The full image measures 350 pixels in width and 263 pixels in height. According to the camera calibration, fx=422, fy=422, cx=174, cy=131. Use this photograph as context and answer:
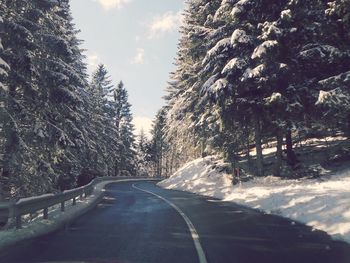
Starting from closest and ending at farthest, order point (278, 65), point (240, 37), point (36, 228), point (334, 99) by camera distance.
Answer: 1. point (36, 228)
2. point (334, 99)
3. point (278, 65)
4. point (240, 37)

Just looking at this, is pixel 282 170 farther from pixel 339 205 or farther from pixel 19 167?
pixel 19 167

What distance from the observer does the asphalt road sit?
26.7ft

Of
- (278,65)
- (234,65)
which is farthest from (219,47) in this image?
(278,65)

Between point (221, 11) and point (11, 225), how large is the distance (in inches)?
706

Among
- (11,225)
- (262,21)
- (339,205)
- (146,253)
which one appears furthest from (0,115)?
(262,21)

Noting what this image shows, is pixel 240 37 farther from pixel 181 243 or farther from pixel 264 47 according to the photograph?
pixel 181 243

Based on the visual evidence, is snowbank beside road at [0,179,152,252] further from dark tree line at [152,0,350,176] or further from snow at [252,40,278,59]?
snow at [252,40,278,59]

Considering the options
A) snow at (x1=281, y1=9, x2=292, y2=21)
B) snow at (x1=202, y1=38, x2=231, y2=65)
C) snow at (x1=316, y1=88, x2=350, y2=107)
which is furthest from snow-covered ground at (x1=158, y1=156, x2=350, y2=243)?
snow at (x1=281, y1=9, x2=292, y2=21)

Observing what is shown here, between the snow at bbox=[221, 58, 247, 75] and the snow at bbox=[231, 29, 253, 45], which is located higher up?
the snow at bbox=[231, 29, 253, 45]

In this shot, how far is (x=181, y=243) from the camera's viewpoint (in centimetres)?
971

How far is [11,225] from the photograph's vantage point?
12.1m

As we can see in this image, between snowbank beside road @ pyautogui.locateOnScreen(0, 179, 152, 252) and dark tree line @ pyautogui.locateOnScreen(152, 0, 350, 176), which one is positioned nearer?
snowbank beside road @ pyautogui.locateOnScreen(0, 179, 152, 252)

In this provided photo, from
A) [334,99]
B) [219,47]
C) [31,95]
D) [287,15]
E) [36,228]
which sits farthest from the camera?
[219,47]

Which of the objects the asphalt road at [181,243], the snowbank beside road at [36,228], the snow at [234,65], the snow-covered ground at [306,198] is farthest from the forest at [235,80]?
the asphalt road at [181,243]
